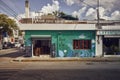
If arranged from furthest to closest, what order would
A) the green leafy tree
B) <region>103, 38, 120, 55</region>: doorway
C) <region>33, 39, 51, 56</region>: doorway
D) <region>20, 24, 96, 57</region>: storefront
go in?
the green leafy tree, <region>33, 39, 51, 56</region>: doorway, <region>20, 24, 96, 57</region>: storefront, <region>103, 38, 120, 55</region>: doorway

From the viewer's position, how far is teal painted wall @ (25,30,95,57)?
3594 centimetres

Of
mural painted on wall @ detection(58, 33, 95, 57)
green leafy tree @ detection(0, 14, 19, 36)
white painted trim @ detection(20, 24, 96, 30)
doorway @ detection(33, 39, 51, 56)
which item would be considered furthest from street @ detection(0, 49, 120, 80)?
green leafy tree @ detection(0, 14, 19, 36)

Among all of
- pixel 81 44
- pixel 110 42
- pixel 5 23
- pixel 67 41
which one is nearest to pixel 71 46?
Answer: pixel 67 41

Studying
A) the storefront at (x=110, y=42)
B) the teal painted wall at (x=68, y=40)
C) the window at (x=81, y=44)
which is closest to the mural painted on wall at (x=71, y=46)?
the teal painted wall at (x=68, y=40)

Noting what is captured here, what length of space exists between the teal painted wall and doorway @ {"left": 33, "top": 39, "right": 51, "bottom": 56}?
1117 millimetres

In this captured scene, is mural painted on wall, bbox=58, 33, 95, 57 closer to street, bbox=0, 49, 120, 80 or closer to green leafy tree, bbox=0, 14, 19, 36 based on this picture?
street, bbox=0, 49, 120, 80

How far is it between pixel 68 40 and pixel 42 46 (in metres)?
3.72

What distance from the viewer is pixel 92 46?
35.9 meters

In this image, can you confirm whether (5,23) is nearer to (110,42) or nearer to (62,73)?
(110,42)

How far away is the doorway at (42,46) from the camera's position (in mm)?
36375

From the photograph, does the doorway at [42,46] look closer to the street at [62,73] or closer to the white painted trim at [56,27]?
the white painted trim at [56,27]

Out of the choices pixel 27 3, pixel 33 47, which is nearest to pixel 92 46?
pixel 33 47

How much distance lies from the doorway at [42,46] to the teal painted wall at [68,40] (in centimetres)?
112

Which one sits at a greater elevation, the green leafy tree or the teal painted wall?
the green leafy tree
